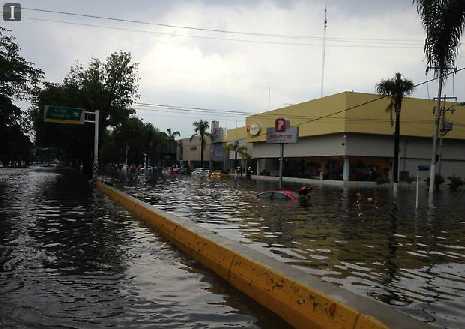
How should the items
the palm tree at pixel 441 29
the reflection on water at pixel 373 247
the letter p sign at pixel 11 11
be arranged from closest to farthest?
Result: the reflection on water at pixel 373 247 < the palm tree at pixel 441 29 < the letter p sign at pixel 11 11

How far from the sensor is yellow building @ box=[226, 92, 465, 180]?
59969 millimetres

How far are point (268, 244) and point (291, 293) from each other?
6347mm

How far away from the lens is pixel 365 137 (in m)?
61.2

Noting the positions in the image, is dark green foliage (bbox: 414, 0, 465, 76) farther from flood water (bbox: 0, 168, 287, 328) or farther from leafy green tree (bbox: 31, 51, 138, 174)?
leafy green tree (bbox: 31, 51, 138, 174)

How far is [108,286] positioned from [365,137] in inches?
2211

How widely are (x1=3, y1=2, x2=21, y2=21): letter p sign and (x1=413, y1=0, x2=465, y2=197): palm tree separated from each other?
12810 mm

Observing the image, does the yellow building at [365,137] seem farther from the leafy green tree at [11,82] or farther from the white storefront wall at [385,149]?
the leafy green tree at [11,82]

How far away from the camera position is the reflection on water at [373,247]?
7941 millimetres

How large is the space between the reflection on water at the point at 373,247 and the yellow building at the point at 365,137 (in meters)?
37.1

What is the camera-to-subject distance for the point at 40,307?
21.5 feet

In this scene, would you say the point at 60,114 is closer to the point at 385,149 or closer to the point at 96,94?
the point at 96,94

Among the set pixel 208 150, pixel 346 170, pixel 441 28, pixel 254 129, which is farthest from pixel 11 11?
pixel 208 150

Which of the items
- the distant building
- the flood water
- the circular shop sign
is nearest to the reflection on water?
the flood water

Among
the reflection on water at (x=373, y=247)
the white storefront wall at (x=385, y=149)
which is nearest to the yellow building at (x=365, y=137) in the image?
the white storefront wall at (x=385, y=149)
